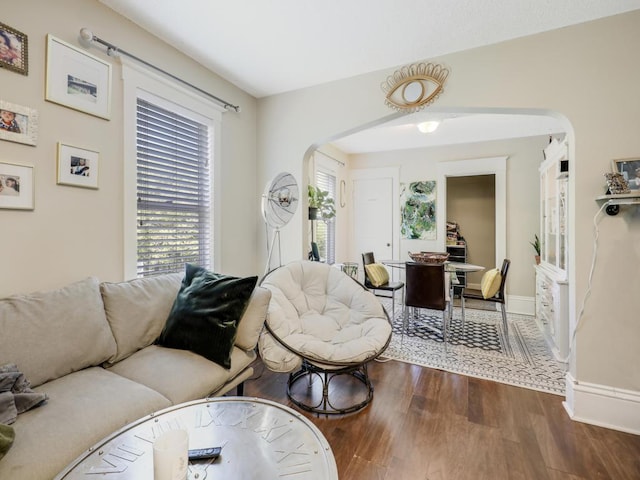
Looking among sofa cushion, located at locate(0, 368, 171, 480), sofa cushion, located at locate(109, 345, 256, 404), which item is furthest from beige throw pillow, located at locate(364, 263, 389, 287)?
sofa cushion, located at locate(0, 368, 171, 480)

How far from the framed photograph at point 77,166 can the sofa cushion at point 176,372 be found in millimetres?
1102

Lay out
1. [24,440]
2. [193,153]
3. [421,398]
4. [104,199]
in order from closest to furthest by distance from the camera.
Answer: [24,440]
[104,199]
[421,398]
[193,153]

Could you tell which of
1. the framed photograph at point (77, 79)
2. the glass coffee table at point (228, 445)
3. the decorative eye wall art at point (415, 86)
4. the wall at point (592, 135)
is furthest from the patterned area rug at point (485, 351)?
the framed photograph at point (77, 79)

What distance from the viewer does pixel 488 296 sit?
3.14m

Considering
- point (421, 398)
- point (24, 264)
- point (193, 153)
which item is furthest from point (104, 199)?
point (421, 398)

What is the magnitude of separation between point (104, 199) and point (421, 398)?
2.63 metres

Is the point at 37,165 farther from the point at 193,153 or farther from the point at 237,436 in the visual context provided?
the point at 237,436

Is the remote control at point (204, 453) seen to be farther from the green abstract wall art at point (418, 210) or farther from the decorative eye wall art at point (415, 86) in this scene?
the green abstract wall art at point (418, 210)

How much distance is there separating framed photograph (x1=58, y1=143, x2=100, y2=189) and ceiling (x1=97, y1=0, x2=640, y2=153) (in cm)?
80

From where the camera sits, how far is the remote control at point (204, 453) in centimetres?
94

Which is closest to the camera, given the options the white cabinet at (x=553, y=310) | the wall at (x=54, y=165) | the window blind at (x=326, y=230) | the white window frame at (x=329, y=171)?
the wall at (x=54, y=165)

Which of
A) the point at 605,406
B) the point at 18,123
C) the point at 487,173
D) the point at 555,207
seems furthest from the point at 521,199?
the point at 18,123

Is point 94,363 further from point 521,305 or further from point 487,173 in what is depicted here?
point 487,173

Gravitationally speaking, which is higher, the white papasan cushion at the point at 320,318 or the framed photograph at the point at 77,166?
the framed photograph at the point at 77,166
